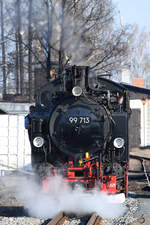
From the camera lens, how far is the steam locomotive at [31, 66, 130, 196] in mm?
7164

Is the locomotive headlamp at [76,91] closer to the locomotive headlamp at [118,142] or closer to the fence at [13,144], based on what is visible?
the locomotive headlamp at [118,142]

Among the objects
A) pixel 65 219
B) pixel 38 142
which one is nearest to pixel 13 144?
pixel 38 142

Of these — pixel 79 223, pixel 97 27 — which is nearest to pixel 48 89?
A: pixel 79 223

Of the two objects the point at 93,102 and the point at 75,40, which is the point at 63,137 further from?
the point at 75,40

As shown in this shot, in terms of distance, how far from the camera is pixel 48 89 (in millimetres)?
7898

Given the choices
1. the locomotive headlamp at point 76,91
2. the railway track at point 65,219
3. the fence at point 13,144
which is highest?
the locomotive headlamp at point 76,91

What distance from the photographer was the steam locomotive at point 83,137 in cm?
716

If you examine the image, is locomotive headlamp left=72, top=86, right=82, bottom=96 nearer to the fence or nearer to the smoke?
the smoke

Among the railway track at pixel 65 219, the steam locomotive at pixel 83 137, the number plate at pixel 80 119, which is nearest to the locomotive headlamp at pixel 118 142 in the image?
the steam locomotive at pixel 83 137

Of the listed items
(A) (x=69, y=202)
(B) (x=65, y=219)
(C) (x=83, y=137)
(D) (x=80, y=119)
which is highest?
(D) (x=80, y=119)

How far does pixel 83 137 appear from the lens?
7.37 metres

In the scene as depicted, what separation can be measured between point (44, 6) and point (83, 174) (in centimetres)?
797

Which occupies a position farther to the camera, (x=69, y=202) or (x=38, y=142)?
(x=38, y=142)

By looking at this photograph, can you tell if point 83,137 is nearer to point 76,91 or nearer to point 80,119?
point 80,119
